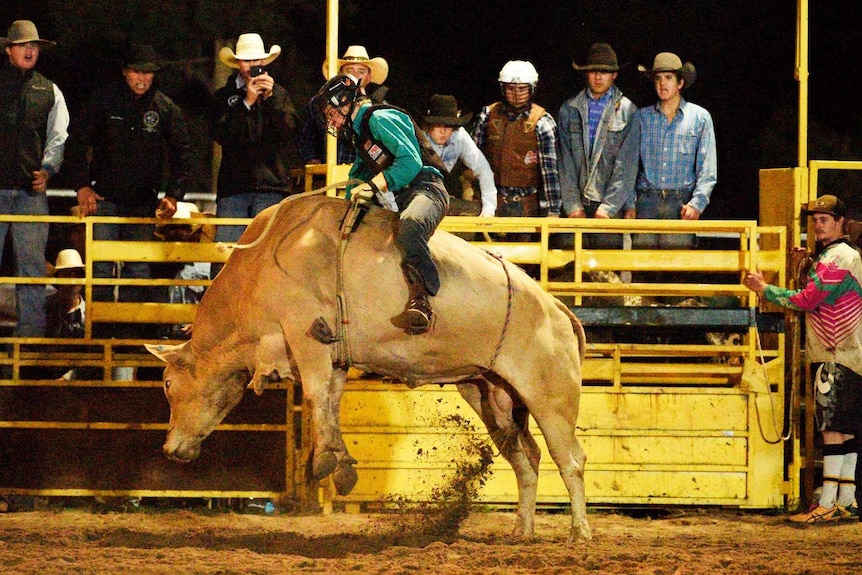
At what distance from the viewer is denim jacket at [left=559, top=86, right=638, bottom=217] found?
10.5 m

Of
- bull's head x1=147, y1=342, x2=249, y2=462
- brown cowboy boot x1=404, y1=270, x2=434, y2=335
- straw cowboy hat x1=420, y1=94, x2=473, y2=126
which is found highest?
straw cowboy hat x1=420, y1=94, x2=473, y2=126

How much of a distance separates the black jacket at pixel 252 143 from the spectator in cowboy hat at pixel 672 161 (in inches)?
109

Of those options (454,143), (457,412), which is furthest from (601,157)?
(457,412)

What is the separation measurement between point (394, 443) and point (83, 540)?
2.45 meters

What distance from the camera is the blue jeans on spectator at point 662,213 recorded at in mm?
10500

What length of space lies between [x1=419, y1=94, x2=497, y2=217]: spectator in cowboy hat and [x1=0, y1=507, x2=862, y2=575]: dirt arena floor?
8.15 feet

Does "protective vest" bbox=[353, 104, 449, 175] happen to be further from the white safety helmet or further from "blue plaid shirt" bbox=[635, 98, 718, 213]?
"blue plaid shirt" bbox=[635, 98, 718, 213]

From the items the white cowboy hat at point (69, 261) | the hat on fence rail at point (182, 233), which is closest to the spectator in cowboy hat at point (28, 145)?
the white cowboy hat at point (69, 261)

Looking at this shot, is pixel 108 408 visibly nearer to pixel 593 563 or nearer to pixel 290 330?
pixel 290 330

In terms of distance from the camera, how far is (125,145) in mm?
10562

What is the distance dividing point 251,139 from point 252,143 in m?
0.03

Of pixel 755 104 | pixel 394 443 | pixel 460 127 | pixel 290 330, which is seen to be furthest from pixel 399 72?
pixel 290 330

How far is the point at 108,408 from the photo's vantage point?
9961 mm

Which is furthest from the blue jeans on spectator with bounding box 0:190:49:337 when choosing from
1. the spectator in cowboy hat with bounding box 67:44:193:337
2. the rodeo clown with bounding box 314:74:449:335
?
the rodeo clown with bounding box 314:74:449:335
